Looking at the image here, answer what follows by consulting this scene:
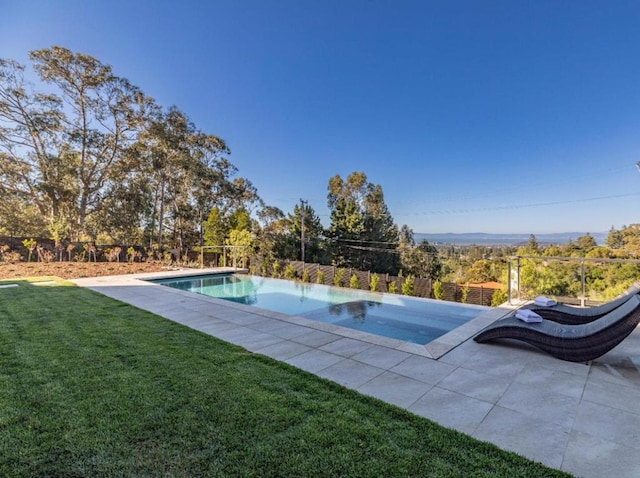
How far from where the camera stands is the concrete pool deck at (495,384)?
2.09 meters

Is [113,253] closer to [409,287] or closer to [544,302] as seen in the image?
[409,287]

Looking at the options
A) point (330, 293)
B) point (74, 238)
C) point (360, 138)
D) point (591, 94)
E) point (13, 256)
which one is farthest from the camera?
point (74, 238)

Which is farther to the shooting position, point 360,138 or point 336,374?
point 360,138

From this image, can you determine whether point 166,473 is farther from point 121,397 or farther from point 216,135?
point 216,135

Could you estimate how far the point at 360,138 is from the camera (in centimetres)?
1839

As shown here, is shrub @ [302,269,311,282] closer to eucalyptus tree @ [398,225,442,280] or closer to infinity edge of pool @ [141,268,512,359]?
infinity edge of pool @ [141,268,512,359]

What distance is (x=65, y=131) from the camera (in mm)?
19812

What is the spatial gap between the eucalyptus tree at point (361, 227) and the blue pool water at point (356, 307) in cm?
1174

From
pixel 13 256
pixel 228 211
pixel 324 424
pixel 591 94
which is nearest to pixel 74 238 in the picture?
pixel 13 256

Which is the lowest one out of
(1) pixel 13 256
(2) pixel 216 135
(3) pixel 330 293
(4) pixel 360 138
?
(3) pixel 330 293

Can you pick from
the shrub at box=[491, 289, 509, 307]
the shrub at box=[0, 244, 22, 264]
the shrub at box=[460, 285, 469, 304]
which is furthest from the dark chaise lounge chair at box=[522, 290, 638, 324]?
the shrub at box=[0, 244, 22, 264]

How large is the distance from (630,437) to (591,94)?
1599 cm

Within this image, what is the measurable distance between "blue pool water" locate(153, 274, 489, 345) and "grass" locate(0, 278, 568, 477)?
3600mm

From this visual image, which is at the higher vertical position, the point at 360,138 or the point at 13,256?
the point at 360,138
